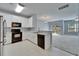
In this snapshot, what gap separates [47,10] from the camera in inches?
58.9

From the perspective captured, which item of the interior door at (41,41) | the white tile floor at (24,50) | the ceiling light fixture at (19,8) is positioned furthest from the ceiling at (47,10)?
the white tile floor at (24,50)

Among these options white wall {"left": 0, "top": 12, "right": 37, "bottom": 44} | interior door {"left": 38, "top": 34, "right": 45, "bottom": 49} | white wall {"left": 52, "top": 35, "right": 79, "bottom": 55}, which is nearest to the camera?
white wall {"left": 0, "top": 12, "right": 37, "bottom": 44}

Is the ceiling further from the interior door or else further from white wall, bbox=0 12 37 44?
the interior door

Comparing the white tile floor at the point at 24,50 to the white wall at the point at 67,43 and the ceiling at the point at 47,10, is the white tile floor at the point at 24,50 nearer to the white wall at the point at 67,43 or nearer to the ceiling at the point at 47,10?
the white wall at the point at 67,43

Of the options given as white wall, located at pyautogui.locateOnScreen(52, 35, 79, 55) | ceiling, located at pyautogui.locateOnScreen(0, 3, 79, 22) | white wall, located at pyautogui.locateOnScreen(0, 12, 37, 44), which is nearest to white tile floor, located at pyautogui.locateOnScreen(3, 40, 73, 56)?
white wall, located at pyautogui.locateOnScreen(0, 12, 37, 44)

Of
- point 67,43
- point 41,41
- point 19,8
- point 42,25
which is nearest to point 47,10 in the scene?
point 42,25

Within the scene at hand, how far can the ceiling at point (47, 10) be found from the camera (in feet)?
4.35

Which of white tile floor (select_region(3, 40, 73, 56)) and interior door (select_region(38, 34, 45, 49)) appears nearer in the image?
white tile floor (select_region(3, 40, 73, 56))

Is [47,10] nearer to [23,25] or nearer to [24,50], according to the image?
[23,25]

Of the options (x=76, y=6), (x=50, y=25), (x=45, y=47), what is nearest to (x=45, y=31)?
(x=50, y=25)

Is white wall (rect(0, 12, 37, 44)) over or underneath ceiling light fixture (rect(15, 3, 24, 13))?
underneath

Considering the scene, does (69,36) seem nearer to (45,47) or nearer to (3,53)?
(45,47)

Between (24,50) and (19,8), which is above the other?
(19,8)

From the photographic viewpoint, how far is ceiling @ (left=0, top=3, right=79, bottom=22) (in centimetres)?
133
